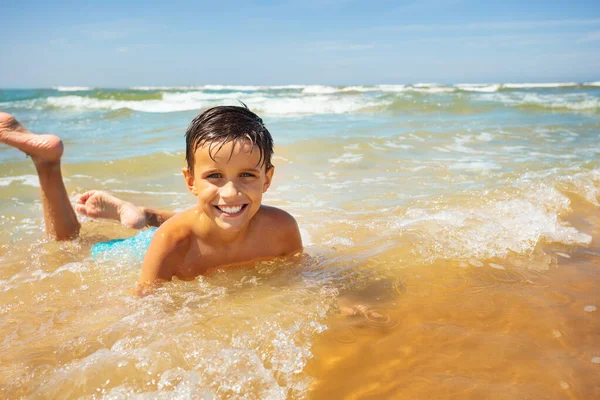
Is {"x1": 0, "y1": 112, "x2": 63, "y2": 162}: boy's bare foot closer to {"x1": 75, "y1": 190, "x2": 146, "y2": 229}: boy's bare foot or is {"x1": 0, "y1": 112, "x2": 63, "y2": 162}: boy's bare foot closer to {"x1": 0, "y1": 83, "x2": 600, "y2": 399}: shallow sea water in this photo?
{"x1": 75, "y1": 190, "x2": 146, "y2": 229}: boy's bare foot

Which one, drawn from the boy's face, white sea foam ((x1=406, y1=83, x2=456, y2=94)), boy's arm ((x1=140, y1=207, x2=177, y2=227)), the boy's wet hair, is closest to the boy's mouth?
the boy's face

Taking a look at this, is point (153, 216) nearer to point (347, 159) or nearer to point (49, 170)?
point (49, 170)

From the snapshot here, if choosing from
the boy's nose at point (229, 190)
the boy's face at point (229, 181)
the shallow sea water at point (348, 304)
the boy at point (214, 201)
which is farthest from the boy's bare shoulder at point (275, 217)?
the boy's nose at point (229, 190)

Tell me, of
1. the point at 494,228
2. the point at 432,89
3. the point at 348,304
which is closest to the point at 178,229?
the point at 348,304

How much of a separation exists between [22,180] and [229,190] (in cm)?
440

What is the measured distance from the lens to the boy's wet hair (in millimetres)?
2152

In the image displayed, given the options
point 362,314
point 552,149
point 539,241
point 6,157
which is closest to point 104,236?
point 362,314

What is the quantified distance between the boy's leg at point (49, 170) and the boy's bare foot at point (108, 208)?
0.15 metres

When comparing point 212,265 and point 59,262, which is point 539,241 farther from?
point 59,262

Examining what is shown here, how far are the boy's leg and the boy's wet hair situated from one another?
1419mm

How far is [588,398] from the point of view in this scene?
5.05ft

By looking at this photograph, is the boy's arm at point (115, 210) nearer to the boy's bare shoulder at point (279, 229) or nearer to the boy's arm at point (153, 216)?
the boy's arm at point (153, 216)

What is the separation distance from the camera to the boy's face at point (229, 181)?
2.16 metres

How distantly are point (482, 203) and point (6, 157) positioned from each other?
21.2 feet
